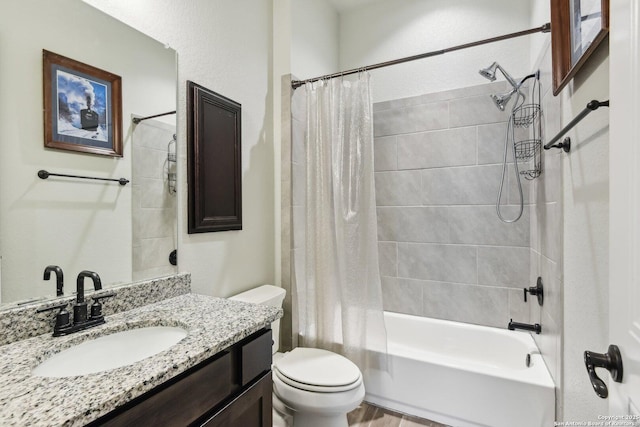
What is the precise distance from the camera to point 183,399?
0.80 m

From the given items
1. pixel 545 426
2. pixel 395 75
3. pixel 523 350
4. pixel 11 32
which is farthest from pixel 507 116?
pixel 11 32

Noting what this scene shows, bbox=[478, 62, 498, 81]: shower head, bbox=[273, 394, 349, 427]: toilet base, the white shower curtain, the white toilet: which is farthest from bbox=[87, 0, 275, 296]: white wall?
bbox=[478, 62, 498, 81]: shower head

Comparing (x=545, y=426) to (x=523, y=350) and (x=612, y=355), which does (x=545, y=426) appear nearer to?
(x=523, y=350)

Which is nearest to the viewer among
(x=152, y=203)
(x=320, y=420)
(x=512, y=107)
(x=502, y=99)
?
(x=152, y=203)

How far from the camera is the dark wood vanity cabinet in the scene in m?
0.72

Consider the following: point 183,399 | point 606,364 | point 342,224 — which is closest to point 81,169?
point 183,399

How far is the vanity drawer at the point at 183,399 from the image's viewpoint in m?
0.69

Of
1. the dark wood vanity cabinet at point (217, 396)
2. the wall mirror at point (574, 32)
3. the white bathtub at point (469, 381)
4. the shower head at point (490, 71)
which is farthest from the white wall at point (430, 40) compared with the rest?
the dark wood vanity cabinet at point (217, 396)

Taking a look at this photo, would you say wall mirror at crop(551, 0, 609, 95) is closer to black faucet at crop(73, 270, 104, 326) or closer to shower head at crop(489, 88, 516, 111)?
shower head at crop(489, 88, 516, 111)

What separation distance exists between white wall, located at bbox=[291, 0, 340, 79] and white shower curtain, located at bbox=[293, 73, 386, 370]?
1.41 ft

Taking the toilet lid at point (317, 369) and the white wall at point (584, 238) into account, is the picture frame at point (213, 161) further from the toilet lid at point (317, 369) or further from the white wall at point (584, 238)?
the white wall at point (584, 238)

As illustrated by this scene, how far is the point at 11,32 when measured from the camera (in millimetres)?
962

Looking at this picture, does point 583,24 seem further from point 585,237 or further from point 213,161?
point 213,161

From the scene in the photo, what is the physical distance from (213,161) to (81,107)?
64 cm
